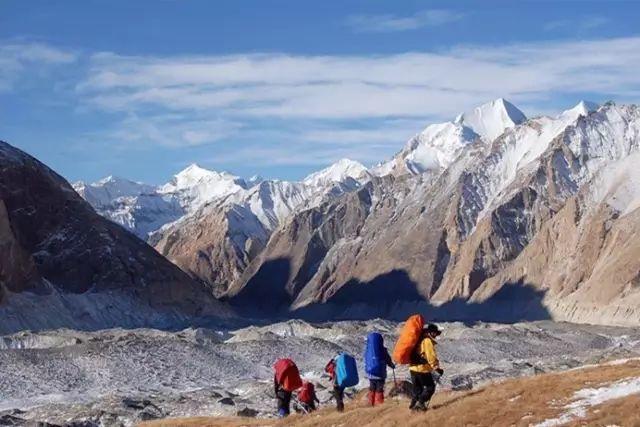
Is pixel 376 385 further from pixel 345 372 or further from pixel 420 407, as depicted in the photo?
pixel 420 407

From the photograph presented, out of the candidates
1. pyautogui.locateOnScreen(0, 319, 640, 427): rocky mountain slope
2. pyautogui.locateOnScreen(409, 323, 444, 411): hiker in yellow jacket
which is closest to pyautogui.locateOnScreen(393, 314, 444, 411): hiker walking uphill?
pyautogui.locateOnScreen(409, 323, 444, 411): hiker in yellow jacket

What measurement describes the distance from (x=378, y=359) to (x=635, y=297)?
6955 inches

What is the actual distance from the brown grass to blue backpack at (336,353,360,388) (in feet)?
3.06

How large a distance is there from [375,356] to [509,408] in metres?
5.82

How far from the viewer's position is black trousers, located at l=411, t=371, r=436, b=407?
2744 centimetres

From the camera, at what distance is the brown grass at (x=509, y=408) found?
24.5m

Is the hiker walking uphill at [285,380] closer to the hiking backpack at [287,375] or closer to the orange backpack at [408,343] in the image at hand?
the hiking backpack at [287,375]

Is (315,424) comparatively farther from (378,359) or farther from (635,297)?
(635,297)

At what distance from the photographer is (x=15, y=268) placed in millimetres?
187625

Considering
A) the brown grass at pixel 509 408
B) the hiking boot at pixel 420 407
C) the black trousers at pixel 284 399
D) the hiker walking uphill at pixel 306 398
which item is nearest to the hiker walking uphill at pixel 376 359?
the brown grass at pixel 509 408

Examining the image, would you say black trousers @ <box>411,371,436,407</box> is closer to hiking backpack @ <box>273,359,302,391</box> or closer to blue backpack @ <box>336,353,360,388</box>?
blue backpack @ <box>336,353,360,388</box>

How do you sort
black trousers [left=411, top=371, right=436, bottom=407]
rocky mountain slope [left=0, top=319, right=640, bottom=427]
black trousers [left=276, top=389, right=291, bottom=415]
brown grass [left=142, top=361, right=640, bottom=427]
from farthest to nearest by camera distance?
rocky mountain slope [left=0, top=319, right=640, bottom=427], black trousers [left=276, top=389, right=291, bottom=415], black trousers [left=411, top=371, right=436, bottom=407], brown grass [left=142, top=361, right=640, bottom=427]

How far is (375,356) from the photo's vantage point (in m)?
31.3

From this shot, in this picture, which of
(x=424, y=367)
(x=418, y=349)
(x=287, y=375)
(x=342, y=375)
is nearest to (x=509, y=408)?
(x=424, y=367)
